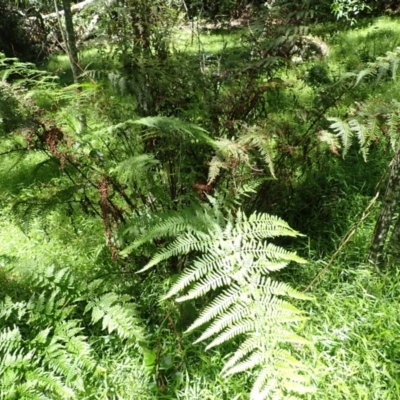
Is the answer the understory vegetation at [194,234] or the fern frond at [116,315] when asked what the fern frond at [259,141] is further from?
the fern frond at [116,315]

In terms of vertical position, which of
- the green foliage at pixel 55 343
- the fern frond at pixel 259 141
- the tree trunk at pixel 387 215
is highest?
the fern frond at pixel 259 141

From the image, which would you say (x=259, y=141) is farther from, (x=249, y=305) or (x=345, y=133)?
(x=249, y=305)

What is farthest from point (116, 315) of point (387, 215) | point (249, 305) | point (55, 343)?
point (387, 215)

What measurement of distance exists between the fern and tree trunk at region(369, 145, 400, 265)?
0.75 meters

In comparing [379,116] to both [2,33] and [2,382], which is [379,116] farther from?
[2,33]

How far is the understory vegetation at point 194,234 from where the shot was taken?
74.6 inches

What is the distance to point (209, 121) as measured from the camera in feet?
8.26

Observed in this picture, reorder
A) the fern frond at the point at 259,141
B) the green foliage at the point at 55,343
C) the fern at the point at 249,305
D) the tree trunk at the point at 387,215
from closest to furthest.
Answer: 1. the fern at the point at 249,305
2. the green foliage at the point at 55,343
3. the fern frond at the point at 259,141
4. the tree trunk at the point at 387,215

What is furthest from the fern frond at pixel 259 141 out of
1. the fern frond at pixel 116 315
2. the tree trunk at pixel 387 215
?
the fern frond at pixel 116 315

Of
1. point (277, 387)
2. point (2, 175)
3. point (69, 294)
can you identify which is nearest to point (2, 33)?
point (2, 175)

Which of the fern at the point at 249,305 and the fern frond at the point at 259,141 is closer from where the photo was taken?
the fern at the point at 249,305

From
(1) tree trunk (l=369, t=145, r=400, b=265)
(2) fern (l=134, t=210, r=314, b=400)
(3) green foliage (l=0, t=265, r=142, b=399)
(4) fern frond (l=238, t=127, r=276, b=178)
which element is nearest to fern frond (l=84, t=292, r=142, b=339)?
(3) green foliage (l=0, t=265, r=142, b=399)

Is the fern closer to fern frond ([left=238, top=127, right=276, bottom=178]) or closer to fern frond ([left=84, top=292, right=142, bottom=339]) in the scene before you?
fern frond ([left=238, top=127, right=276, bottom=178])

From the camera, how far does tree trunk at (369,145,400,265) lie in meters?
2.18
